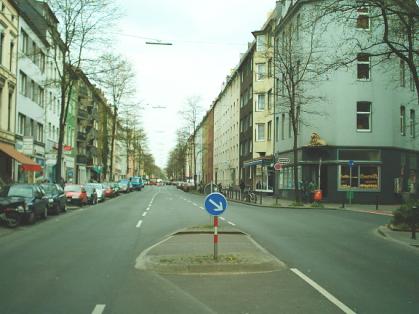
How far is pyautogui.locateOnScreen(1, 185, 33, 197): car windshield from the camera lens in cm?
2294

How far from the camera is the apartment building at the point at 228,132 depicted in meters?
77.1

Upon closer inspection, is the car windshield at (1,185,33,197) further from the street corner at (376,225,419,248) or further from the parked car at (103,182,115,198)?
the parked car at (103,182,115,198)

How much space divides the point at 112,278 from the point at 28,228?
40.1ft

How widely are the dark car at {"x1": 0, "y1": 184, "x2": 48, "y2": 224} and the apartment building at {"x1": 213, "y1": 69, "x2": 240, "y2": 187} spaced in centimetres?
5132

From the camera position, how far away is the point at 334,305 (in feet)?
24.9

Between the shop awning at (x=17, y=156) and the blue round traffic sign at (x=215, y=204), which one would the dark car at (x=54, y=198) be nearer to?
the shop awning at (x=17, y=156)

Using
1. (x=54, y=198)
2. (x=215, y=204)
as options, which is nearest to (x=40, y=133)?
(x=54, y=198)

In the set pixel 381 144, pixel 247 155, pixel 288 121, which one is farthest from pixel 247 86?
pixel 381 144

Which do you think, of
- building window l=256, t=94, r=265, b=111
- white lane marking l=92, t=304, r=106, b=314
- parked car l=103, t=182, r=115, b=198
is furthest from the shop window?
white lane marking l=92, t=304, r=106, b=314

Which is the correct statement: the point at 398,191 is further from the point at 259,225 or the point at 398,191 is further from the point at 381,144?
the point at 259,225

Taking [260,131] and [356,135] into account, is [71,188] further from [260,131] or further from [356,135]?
[260,131]

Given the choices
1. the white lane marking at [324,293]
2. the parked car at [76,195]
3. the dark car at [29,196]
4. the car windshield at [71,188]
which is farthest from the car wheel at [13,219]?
the car windshield at [71,188]

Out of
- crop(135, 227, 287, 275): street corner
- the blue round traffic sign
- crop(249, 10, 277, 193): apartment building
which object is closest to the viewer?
crop(135, 227, 287, 275): street corner

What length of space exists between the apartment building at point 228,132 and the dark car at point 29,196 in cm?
5132
